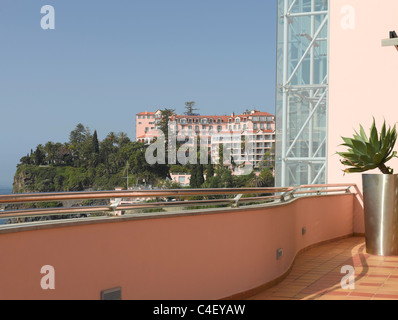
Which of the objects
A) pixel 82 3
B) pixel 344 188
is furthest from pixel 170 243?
pixel 82 3

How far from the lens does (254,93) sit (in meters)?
108

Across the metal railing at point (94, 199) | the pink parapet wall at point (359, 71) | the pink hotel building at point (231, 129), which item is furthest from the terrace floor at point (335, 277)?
the pink hotel building at point (231, 129)

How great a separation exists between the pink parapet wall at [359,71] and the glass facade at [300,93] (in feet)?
6.20

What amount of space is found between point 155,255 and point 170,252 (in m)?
0.16

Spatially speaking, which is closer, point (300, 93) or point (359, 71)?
point (359, 71)

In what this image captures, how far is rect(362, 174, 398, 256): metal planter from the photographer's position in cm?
640

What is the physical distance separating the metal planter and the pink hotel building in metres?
86.5

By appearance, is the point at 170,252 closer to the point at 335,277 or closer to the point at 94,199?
the point at 94,199

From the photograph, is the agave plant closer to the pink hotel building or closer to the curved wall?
the curved wall

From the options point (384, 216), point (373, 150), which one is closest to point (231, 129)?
point (373, 150)

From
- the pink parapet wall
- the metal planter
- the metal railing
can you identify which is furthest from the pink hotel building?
the metal railing

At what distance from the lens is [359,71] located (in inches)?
318
